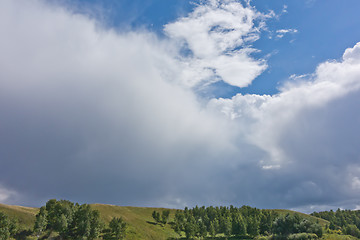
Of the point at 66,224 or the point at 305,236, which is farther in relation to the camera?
the point at 305,236

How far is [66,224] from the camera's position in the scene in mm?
107375

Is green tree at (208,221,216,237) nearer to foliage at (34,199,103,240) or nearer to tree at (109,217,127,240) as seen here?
tree at (109,217,127,240)

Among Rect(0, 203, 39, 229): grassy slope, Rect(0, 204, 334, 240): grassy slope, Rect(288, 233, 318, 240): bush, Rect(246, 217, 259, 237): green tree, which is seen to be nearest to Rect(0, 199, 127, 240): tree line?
Rect(0, 203, 39, 229): grassy slope

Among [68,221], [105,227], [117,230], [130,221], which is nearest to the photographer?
[68,221]

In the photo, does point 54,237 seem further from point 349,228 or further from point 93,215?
point 349,228

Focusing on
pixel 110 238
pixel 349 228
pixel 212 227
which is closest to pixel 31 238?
pixel 110 238

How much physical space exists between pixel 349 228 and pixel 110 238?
189490 millimetres

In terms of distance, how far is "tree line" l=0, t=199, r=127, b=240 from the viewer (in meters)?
101

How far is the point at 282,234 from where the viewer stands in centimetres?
13300

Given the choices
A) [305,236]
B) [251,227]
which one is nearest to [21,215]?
[305,236]

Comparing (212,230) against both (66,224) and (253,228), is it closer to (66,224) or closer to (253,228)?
(253,228)

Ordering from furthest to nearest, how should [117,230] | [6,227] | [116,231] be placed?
[117,230] < [116,231] < [6,227]

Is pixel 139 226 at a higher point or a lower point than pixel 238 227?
lower

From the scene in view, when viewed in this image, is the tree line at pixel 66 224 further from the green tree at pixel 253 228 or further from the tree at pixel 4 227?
the green tree at pixel 253 228
